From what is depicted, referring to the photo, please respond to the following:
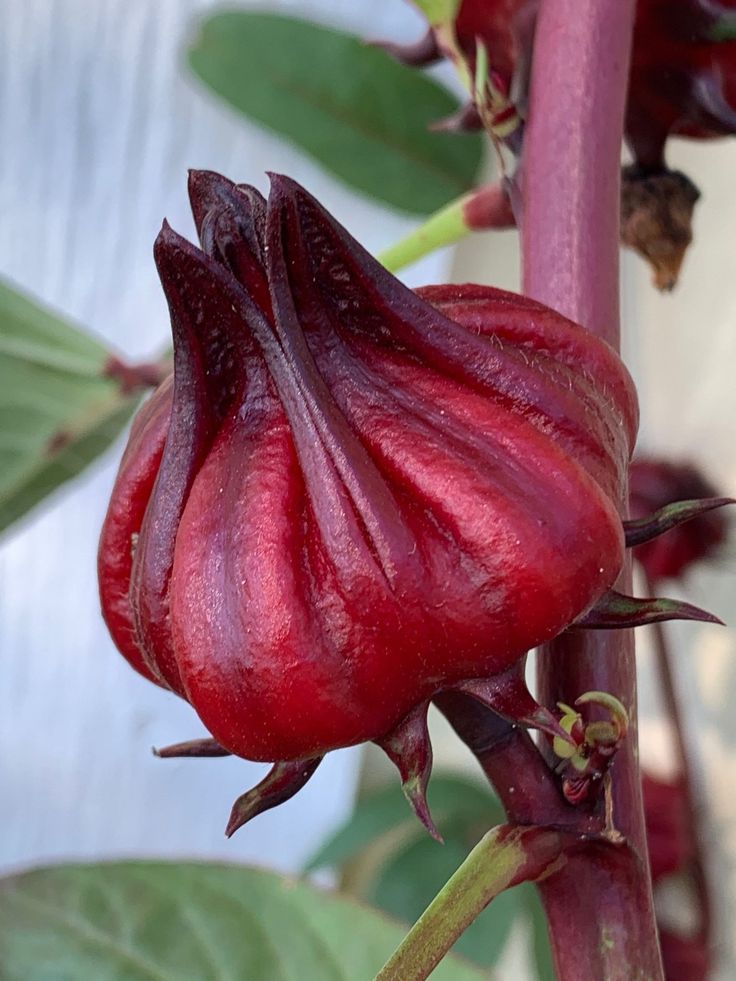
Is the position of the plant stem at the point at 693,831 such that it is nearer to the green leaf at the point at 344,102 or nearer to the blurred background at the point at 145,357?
the blurred background at the point at 145,357

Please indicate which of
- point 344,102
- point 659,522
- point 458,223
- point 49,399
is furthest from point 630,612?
point 344,102

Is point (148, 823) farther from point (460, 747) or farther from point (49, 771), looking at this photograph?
point (460, 747)

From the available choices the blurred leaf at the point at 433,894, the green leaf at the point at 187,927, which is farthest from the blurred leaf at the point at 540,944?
the green leaf at the point at 187,927

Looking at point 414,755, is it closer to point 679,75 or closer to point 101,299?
point 679,75

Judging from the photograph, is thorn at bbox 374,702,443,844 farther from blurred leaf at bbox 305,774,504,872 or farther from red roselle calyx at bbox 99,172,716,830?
blurred leaf at bbox 305,774,504,872

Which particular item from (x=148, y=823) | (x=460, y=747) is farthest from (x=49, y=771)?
(x=460, y=747)

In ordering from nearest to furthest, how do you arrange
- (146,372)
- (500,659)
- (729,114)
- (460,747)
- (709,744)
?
(500,659) → (729,114) → (146,372) → (709,744) → (460,747)
